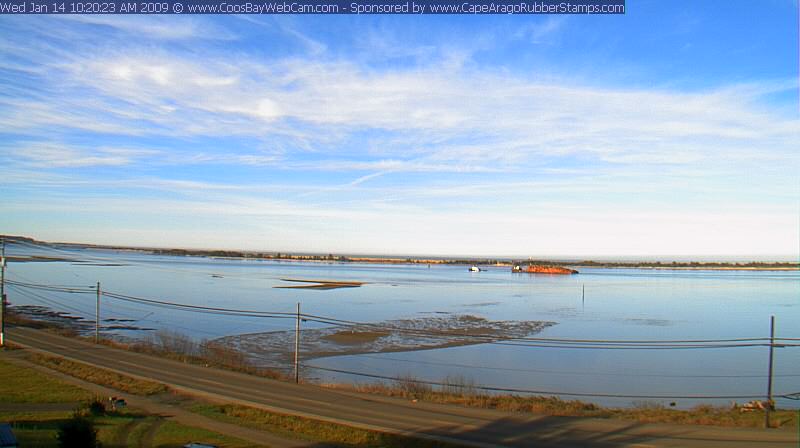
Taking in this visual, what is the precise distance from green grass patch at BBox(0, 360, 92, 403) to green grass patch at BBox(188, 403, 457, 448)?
3.28 metres

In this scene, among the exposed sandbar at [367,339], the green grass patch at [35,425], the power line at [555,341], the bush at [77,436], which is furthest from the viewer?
the exposed sandbar at [367,339]

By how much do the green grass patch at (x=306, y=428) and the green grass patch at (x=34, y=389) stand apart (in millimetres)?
3281

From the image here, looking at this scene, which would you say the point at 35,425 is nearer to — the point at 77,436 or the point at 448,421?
the point at 77,436

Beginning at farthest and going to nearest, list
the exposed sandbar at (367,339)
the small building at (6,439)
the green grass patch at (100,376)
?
the exposed sandbar at (367,339)
the green grass patch at (100,376)
the small building at (6,439)

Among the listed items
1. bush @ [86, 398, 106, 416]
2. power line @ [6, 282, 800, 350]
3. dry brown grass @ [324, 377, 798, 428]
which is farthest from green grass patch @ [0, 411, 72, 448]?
dry brown grass @ [324, 377, 798, 428]

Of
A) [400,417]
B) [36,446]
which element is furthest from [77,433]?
[400,417]

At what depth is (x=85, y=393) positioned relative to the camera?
1436 centimetres

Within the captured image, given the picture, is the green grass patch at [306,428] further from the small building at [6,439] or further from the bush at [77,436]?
the small building at [6,439]

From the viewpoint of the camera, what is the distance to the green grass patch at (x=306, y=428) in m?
10.4

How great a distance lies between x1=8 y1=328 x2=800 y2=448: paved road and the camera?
10336 millimetres

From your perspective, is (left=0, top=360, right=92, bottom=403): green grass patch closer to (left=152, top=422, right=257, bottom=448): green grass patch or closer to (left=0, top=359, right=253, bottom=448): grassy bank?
(left=0, top=359, right=253, bottom=448): grassy bank

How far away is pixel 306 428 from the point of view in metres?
11.4

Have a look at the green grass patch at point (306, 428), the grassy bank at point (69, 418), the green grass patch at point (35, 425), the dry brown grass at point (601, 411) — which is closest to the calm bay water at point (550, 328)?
the dry brown grass at point (601, 411)

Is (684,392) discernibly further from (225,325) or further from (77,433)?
(225,325)
